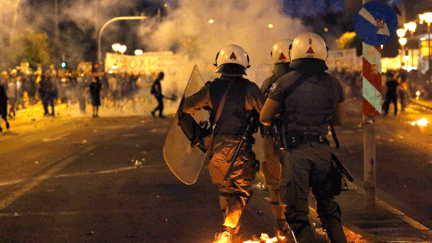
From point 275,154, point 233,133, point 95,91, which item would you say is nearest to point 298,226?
point 233,133

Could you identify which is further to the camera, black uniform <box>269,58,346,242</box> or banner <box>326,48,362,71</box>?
banner <box>326,48,362,71</box>

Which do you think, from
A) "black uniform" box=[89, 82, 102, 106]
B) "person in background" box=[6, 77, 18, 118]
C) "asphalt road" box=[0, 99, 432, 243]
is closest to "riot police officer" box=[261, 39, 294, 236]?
"asphalt road" box=[0, 99, 432, 243]

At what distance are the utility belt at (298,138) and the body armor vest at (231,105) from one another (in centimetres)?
68

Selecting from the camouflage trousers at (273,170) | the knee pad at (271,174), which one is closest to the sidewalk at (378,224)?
the camouflage trousers at (273,170)

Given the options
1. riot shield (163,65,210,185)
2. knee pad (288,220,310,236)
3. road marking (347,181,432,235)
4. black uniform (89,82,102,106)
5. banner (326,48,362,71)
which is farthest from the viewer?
banner (326,48,362,71)

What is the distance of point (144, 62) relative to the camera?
27.6 metres

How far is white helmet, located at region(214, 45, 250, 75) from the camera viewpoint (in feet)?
14.4

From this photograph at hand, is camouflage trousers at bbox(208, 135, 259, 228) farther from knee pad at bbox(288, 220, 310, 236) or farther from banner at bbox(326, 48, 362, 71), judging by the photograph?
banner at bbox(326, 48, 362, 71)

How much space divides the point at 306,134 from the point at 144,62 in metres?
24.5

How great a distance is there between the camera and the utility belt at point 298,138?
3.64 m

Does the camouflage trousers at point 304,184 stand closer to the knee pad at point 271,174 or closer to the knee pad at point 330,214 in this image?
the knee pad at point 330,214

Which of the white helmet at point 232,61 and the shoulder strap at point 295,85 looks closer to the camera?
the shoulder strap at point 295,85

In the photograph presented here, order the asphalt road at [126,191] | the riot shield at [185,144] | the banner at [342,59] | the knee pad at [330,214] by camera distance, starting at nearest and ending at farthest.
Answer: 1. the knee pad at [330,214]
2. the riot shield at [185,144]
3. the asphalt road at [126,191]
4. the banner at [342,59]

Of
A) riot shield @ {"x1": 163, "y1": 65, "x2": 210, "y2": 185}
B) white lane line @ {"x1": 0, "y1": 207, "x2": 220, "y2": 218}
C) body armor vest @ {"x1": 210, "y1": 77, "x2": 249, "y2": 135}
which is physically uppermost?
body armor vest @ {"x1": 210, "y1": 77, "x2": 249, "y2": 135}
